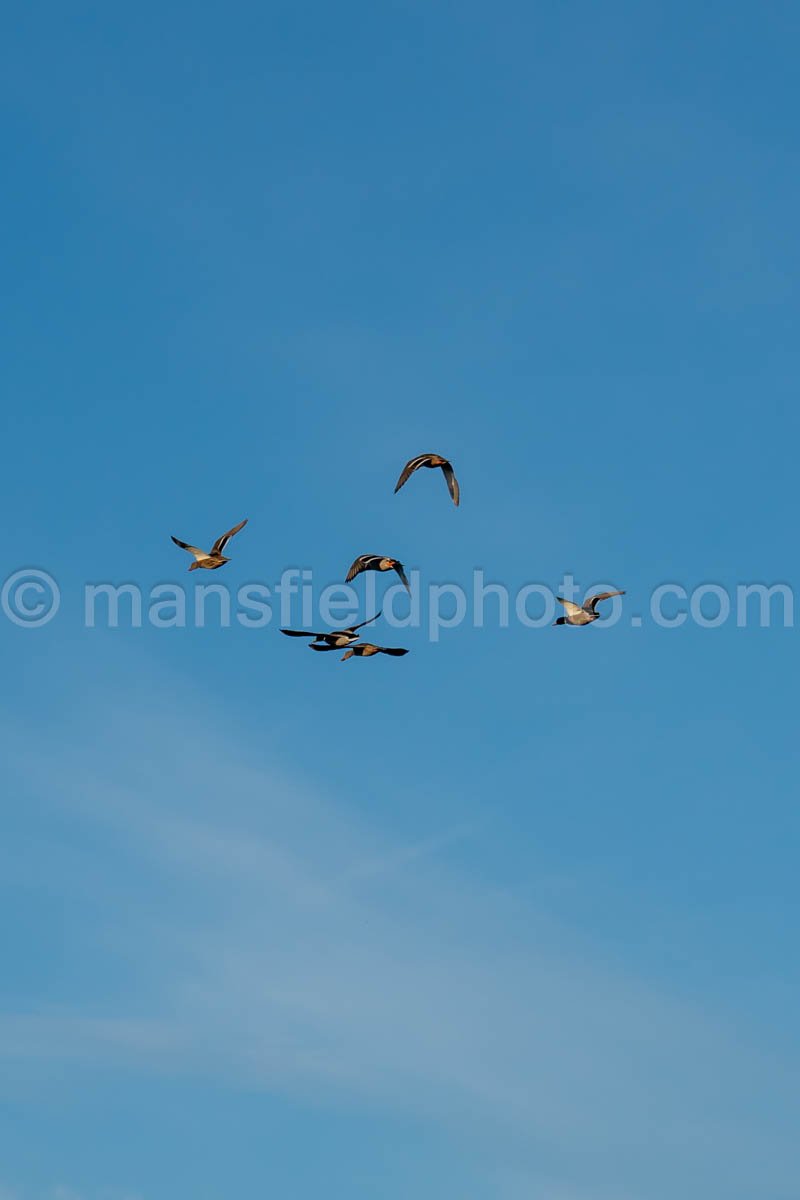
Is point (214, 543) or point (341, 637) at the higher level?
point (214, 543)

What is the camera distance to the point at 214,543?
278 ft

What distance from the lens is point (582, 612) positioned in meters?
82.9

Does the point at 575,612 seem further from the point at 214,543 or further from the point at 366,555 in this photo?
the point at 214,543

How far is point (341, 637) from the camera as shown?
81.4 meters

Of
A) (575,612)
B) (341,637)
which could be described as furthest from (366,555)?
(575,612)

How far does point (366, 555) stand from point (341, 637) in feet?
14.6

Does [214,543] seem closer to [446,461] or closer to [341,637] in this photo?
[341,637]

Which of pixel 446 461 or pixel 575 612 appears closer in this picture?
pixel 446 461

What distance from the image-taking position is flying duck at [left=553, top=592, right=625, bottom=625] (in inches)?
3246

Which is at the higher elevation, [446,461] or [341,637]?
[446,461]

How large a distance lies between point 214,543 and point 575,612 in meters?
18.7

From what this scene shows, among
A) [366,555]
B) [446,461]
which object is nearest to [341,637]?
[366,555]

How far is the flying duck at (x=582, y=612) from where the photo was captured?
270 ft

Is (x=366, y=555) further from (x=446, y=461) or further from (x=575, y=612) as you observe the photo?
(x=575, y=612)
